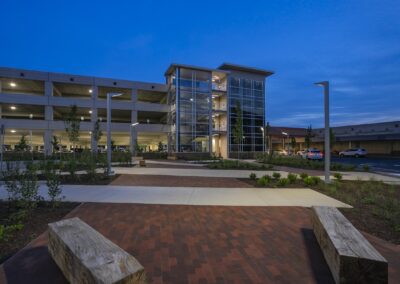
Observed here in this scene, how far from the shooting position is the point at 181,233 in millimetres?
4812

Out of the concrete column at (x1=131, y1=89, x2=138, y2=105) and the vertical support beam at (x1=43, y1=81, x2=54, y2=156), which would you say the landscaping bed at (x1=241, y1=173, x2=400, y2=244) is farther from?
the vertical support beam at (x1=43, y1=81, x2=54, y2=156)

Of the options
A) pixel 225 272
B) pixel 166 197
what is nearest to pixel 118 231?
pixel 225 272

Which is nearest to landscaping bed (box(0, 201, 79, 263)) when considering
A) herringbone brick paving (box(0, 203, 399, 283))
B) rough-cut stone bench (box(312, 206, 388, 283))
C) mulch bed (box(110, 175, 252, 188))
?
herringbone brick paving (box(0, 203, 399, 283))

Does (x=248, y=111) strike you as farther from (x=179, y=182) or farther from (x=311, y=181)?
(x=179, y=182)

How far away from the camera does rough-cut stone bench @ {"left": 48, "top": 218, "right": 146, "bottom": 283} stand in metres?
2.49

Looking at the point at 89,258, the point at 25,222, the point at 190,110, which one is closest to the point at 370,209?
the point at 89,258

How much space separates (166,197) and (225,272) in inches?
198

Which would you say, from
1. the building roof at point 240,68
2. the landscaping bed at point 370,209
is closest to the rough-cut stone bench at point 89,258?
the landscaping bed at point 370,209

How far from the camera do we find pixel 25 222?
539 cm

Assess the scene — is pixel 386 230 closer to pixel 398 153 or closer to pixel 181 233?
pixel 181 233

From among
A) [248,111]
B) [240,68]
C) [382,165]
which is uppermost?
[240,68]

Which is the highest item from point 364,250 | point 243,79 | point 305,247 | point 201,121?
point 243,79

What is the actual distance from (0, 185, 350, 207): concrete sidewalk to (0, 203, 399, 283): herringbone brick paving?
1.02 meters

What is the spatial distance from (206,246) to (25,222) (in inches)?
174
